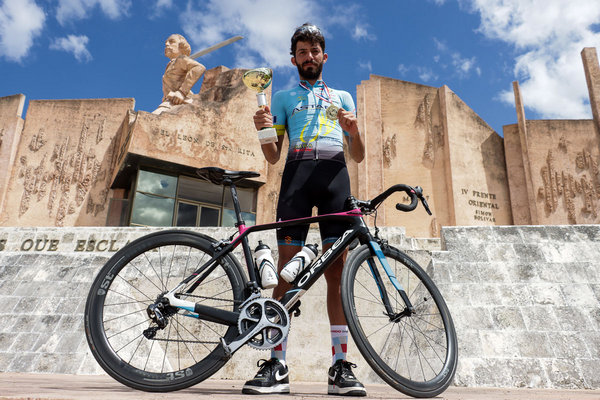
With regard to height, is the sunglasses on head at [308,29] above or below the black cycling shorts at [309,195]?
above

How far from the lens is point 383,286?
2.63 metres

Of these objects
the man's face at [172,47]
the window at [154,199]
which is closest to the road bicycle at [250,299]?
the window at [154,199]

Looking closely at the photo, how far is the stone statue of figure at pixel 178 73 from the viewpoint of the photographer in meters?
15.8

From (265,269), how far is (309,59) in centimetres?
160

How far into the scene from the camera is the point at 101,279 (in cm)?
246

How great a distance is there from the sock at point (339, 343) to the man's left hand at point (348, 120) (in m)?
1.34

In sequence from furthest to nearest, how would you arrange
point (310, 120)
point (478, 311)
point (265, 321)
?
point (478, 311) < point (310, 120) < point (265, 321)

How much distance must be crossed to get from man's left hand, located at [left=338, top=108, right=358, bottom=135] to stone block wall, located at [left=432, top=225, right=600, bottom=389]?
2.42 m

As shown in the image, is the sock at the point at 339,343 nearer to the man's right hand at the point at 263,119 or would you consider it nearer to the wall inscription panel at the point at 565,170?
the man's right hand at the point at 263,119

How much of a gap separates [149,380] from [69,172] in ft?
54.8

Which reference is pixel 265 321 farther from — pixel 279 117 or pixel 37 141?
pixel 37 141

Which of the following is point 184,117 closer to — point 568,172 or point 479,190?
point 479,190

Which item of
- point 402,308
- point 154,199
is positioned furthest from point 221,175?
point 154,199

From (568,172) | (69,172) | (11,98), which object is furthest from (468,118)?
(11,98)
